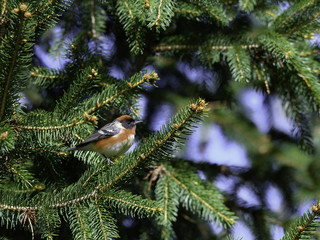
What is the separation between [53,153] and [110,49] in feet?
5.59

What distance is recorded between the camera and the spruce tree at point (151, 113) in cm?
215

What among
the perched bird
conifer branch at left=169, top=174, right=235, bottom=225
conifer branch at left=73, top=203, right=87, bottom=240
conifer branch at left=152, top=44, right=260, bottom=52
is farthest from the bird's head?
conifer branch at left=73, top=203, right=87, bottom=240

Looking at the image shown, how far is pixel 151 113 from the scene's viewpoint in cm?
414

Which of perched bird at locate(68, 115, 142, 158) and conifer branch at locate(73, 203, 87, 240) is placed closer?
conifer branch at locate(73, 203, 87, 240)

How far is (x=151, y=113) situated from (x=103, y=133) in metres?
1.20

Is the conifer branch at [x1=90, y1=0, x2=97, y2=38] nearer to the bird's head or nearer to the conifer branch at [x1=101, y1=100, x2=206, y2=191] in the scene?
the bird's head

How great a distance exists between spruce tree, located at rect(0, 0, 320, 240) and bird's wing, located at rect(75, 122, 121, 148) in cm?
6

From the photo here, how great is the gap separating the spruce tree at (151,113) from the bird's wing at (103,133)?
58 millimetres

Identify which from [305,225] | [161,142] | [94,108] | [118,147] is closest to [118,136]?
[118,147]

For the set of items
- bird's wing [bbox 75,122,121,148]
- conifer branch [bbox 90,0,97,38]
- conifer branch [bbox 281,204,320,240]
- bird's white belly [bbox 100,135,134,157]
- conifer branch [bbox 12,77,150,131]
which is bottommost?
bird's white belly [bbox 100,135,134,157]

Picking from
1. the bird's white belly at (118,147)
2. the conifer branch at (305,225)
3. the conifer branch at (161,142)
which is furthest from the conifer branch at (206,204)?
the conifer branch at (161,142)

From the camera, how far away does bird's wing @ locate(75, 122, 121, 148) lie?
2651 mm

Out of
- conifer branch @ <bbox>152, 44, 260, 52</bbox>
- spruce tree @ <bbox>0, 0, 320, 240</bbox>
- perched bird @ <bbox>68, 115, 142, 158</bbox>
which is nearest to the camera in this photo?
spruce tree @ <bbox>0, 0, 320, 240</bbox>

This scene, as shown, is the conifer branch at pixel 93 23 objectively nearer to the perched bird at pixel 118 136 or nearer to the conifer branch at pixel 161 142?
the perched bird at pixel 118 136
